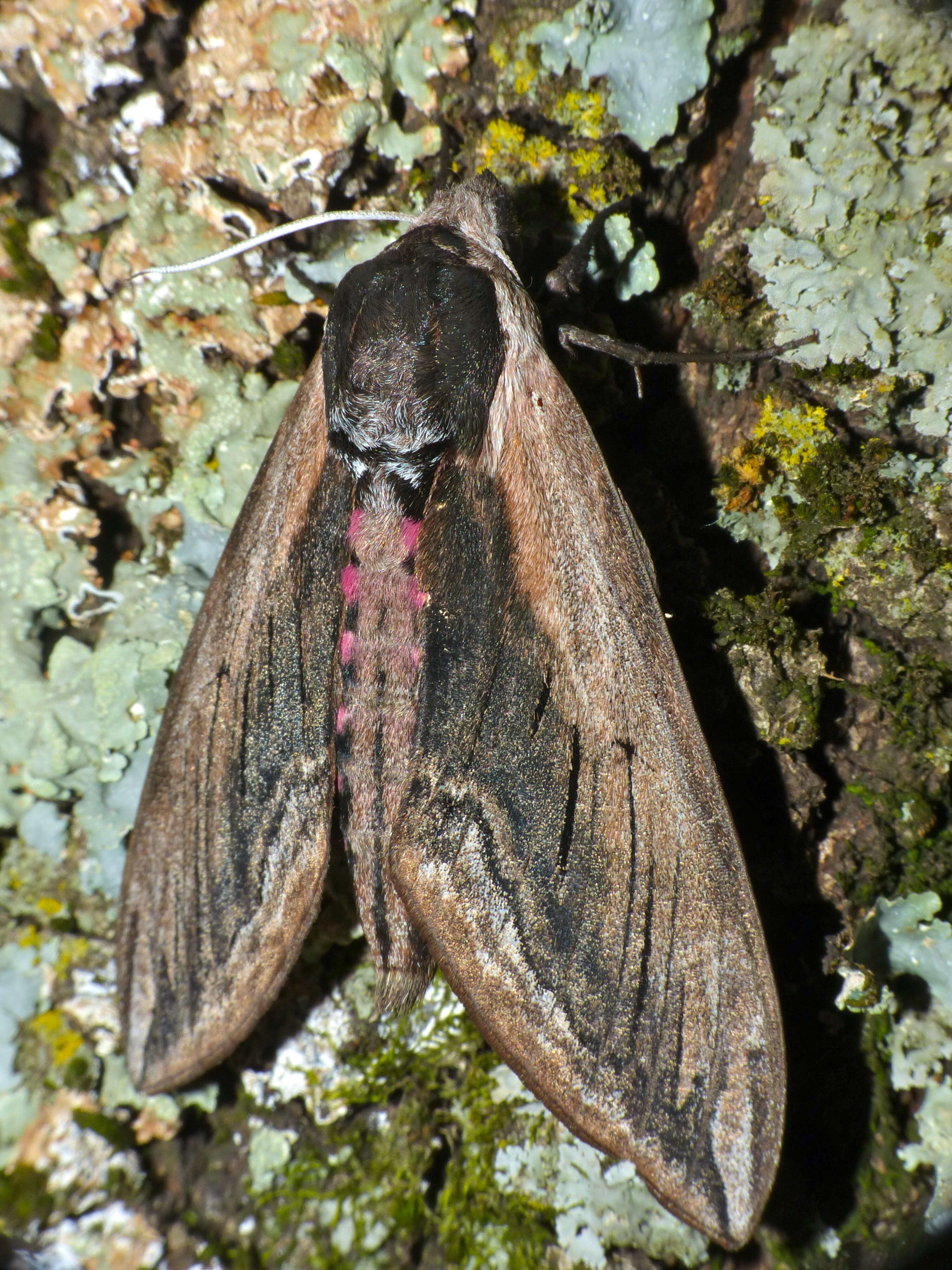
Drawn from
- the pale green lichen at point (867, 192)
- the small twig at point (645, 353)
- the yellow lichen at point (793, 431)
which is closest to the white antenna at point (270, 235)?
the small twig at point (645, 353)

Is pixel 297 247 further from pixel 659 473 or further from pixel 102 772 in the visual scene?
pixel 102 772

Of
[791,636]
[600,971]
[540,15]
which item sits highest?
[540,15]

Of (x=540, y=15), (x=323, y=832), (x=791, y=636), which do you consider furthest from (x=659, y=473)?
(x=323, y=832)

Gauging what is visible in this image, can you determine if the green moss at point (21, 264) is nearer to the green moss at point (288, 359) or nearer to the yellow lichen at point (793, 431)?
Result: the green moss at point (288, 359)

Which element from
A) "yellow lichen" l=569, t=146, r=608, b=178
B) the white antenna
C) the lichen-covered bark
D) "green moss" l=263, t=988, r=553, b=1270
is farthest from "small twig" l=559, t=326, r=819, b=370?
"green moss" l=263, t=988, r=553, b=1270

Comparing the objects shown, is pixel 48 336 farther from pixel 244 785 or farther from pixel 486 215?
pixel 244 785

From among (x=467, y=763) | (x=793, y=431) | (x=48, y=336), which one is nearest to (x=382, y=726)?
(x=467, y=763)
